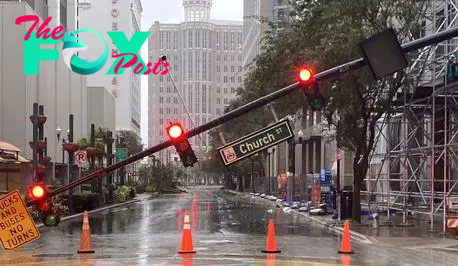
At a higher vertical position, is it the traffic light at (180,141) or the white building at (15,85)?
the white building at (15,85)

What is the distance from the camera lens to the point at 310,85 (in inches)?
347

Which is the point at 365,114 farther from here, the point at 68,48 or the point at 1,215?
the point at 68,48

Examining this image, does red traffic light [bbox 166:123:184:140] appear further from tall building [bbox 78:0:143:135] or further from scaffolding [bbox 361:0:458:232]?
tall building [bbox 78:0:143:135]

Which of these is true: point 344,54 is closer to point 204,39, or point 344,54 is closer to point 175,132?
point 175,132

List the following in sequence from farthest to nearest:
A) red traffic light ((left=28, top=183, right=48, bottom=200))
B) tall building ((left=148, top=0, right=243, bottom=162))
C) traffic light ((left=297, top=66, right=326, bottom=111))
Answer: tall building ((left=148, top=0, right=243, bottom=162)) < red traffic light ((left=28, top=183, right=48, bottom=200)) < traffic light ((left=297, top=66, right=326, bottom=111))

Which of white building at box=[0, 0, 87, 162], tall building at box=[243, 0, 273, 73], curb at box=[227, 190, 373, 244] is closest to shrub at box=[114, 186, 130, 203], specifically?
white building at box=[0, 0, 87, 162]

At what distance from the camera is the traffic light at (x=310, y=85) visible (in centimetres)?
871

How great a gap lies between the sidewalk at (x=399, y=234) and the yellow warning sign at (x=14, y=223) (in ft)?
39.2

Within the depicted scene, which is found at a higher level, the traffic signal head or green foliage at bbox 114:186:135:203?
the traffic signal head

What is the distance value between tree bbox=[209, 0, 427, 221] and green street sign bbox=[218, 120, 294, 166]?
15462 mm

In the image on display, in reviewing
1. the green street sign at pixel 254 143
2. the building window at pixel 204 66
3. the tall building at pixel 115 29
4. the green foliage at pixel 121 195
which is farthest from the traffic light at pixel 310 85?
the tall building at pixel 115 29

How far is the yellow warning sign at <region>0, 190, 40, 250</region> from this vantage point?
10.1 m

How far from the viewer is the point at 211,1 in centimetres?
9012

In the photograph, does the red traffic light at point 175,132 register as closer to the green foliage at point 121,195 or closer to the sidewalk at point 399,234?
the sidewalk at point 399,234
